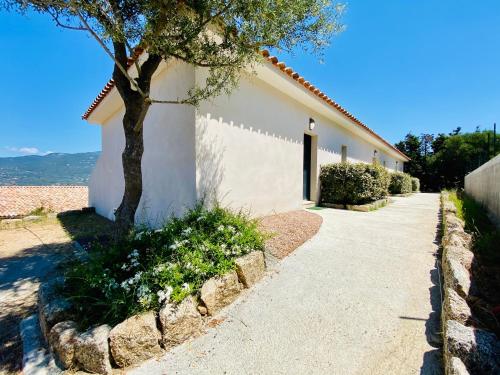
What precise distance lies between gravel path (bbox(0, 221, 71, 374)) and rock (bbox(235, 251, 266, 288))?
92.7 inches

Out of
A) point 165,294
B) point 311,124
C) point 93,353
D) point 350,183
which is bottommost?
point 93,353

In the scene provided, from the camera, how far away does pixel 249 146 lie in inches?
246

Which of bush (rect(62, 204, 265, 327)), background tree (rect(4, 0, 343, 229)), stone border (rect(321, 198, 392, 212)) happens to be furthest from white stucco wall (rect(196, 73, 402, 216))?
stone border (rect(321, 198, 392, 212))

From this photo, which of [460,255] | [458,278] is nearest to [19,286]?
[458,278]

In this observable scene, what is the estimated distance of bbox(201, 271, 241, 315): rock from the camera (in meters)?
2.97

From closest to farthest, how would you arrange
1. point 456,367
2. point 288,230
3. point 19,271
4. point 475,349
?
1. point 456,367
2. point 475,349
3. point 19,271
4. point 288,230

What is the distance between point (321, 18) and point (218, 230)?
144 inches

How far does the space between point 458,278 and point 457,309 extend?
0.62 m

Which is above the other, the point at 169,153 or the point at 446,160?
the point at 446,160

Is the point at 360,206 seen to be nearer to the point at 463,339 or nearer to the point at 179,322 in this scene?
the point at 463,339

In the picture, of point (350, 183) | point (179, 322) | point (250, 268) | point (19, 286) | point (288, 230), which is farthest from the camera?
point (350, 183)

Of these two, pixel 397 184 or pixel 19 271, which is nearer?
pixel 19 271

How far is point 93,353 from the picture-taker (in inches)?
90.7

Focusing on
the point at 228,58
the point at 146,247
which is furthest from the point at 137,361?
the point at 228,58
